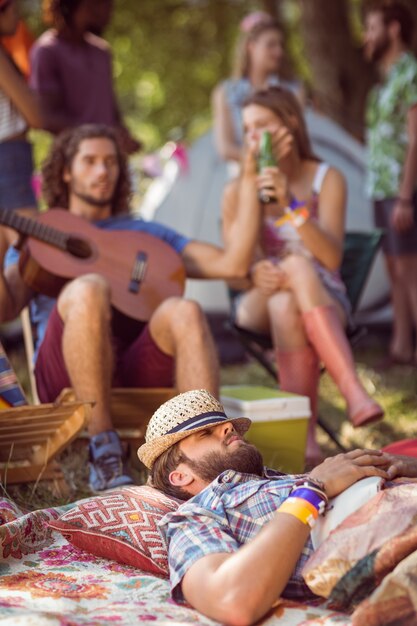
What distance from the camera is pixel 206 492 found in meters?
2.21

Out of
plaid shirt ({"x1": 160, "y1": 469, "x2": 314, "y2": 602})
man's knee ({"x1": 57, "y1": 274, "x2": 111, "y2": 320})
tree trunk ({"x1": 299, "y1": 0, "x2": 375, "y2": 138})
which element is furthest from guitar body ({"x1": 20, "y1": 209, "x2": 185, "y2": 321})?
tree trunk ({"x1": 299, "y1": 0, "x2": 375, "y2": 138})

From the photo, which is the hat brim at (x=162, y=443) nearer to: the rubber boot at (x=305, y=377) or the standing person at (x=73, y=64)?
the rubber boot at (x=305, y=377)

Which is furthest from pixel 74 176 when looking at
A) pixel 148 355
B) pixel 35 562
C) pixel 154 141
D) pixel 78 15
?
pixel 154 141

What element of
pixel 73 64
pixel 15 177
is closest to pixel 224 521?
pixel 15 177

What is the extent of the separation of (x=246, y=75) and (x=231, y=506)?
12.7 ft

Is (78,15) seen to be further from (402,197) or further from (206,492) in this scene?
(206,492)

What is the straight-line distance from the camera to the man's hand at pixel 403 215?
544 cm

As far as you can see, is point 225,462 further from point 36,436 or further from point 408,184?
point 408,184

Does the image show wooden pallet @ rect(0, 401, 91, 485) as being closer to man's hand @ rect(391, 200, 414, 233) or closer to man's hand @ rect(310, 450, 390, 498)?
man's hand @ rect(310, 450, 390, 498)

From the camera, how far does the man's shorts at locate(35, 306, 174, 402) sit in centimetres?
345

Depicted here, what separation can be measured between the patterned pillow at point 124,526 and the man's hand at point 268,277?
137 centimetres

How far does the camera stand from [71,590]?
88.4 inches

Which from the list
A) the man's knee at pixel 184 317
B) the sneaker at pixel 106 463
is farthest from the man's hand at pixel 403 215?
the sneaker at pixel 106 463

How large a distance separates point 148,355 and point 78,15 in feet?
7.11
